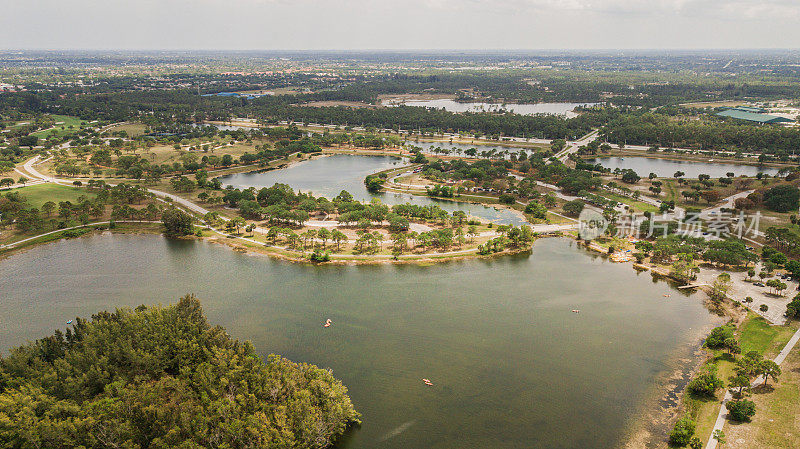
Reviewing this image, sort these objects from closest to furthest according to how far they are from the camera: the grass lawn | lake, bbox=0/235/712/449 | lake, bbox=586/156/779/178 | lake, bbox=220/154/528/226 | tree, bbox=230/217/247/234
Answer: lake, bbox=0/235/712/449 → tree, bbox=230/217/247/234 → the grass lawn → lake, bbox=220/154/528/226 → lake, bbox=586/156/779/178

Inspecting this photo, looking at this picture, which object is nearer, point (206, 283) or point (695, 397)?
point (695, 397)

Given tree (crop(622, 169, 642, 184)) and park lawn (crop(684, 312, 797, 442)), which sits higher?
tree (crop(622, 169, 642, 184))

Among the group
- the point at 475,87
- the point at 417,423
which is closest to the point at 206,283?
the point at 417,423

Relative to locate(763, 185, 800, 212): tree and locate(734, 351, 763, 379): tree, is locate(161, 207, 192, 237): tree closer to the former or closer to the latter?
locate(734, 351, 763, 379): tree

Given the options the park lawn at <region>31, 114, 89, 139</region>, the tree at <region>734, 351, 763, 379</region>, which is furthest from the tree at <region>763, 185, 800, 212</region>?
the park lawn at <region>31, 114, 89, 139</region>

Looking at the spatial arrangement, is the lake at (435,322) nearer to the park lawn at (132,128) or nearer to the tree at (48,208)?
the tree at (48,208)

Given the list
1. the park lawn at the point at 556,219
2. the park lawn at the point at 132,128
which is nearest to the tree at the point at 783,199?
the park lawn at the point at 556,219

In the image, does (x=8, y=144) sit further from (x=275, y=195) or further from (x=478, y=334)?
(x=478, y=334)
